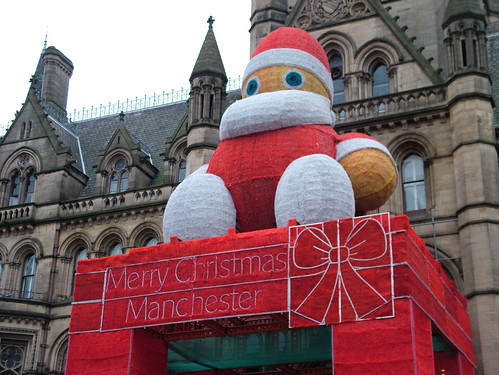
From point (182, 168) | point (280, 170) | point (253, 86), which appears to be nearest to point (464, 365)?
point (280, 170)

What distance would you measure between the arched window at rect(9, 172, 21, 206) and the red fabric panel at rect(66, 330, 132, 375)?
17.1 meters

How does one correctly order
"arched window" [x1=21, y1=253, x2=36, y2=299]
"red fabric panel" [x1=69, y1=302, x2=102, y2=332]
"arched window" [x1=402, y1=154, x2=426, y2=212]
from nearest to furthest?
"red fabric panel" [x1=69, y1=302, x2=102, y2=332] < "arched window" [x1=402, y1=154, x2=426, y2=212] < "arched window" [x1=21, y1=253, x2=36, y2=299]

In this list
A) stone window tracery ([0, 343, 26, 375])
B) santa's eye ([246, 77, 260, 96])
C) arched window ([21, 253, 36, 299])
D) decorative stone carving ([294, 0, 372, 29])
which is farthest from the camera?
arched window ([21, 253, 36, 299])

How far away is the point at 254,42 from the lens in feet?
80.0

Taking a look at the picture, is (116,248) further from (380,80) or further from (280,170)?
(280,170)

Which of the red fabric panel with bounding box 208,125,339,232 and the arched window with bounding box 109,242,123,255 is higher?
the arched window with bounding box 109,242,123,255

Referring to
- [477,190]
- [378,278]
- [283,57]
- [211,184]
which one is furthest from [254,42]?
[378,278]

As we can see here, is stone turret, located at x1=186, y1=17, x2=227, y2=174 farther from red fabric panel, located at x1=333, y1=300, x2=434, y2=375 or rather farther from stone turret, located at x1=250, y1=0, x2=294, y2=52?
red fabric panel, located at x1=333, y1=300, x2=434, y2=375

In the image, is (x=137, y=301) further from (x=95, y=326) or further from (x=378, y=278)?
(x=378, y=278)

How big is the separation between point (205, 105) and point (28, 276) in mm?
8757

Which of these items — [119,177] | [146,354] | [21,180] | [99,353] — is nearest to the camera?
[99,353]

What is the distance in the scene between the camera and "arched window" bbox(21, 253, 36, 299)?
26.1m

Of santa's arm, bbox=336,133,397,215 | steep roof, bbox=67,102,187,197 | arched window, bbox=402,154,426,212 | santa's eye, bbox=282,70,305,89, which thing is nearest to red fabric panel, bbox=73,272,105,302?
santa's arm, bbox=336,133,397,215

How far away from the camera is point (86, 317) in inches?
488
